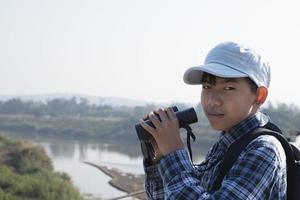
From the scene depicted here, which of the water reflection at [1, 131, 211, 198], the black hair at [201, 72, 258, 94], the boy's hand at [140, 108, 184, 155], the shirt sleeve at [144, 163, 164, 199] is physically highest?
the black hair at [201, 72, 258, 94]

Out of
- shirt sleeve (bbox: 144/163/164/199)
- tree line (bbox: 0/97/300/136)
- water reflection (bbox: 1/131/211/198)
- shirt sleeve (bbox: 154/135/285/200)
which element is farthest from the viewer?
tree line (bbox: 0/97/300/136)

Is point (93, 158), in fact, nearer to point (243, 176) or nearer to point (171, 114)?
point (171, 114)

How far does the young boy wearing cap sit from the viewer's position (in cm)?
82

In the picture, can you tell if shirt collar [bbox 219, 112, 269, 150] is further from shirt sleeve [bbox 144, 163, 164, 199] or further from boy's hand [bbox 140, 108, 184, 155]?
shirt sleeve [bbox 144, 163, 164, 199]

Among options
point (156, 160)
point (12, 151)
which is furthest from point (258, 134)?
point (12, 151)

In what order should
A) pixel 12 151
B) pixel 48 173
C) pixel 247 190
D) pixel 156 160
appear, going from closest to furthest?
pixel 247 190 → pixel 156 160 → pixel 48 173 → pixel 12 151

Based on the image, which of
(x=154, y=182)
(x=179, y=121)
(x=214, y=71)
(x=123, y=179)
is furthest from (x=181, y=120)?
(x=123, y=179)

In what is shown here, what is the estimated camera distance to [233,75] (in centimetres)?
89

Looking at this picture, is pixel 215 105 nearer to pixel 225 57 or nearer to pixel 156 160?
pixel 225 57

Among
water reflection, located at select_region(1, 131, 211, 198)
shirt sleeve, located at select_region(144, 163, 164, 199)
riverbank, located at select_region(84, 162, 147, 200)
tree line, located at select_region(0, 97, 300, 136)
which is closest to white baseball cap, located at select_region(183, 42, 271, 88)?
shirt sleeve, located at select_region(144, 163, 164, 199)

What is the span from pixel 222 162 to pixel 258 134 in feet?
0.27

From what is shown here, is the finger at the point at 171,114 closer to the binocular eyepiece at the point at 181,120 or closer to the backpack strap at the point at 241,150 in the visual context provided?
the binocular eyepiece at the point at 181,120

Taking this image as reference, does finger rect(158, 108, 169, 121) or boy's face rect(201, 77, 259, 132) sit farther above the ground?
boy's face rect(201, 77, 259, 132)

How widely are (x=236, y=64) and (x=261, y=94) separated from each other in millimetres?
76
